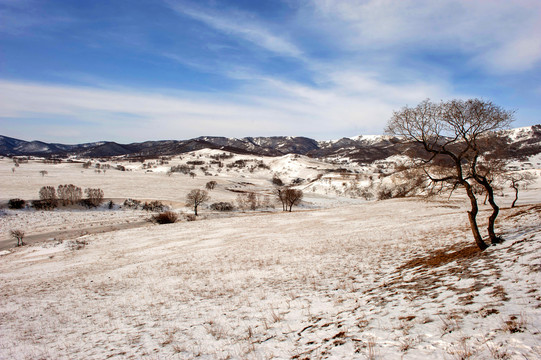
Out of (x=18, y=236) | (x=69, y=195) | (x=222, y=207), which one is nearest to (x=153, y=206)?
(x=222, y=207)

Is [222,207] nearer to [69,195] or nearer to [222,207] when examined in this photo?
[222,207]

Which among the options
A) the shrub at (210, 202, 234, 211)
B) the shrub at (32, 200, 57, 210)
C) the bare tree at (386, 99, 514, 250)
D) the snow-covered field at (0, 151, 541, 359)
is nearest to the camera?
the snow-covered field at (0, 151, 541, 359)

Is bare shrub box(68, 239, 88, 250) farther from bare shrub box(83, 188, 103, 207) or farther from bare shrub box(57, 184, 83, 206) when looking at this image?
bare shrub box(57, 184, 83, 206)

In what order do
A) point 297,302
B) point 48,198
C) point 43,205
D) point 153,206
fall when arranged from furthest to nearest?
Answer: point 48,198, point 153,206, point 43,205, point 297,302

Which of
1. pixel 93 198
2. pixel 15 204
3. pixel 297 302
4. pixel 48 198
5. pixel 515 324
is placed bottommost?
pixel 15 204

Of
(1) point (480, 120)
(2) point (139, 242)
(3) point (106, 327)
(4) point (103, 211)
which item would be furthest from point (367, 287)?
(4) point (103, 211)

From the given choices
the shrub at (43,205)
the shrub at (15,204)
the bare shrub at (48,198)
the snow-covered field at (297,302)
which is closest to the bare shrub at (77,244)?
the snow-covered field at (297,302)

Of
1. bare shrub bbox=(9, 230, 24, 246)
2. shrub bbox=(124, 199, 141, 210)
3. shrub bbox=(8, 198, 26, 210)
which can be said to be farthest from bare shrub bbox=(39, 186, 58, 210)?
bare shrub bbox=(9, 230, 24, 246)

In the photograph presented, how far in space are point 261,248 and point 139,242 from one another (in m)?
20.1

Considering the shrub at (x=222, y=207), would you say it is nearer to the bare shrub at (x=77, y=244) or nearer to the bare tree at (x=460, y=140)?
the bare shrub at (x=77, y=244)

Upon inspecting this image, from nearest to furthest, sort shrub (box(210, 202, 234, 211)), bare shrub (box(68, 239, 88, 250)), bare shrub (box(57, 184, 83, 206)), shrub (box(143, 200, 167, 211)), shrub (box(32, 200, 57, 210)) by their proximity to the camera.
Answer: bare shrub (box(68, 239, 88, 250)) → shrub (box(32, 200, 57, 210)) → shrub (box(143, 200, 167, 211)) → bare shrub (box(57, 184, 83, 206)) → shrub (box(210, 202, 234, 211))

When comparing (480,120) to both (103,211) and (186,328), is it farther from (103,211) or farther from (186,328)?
(103,211)

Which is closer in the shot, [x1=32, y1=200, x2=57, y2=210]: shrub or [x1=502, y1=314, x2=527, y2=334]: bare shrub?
[x1=502, y1=314, x2=527, y2=334]: bare shrub

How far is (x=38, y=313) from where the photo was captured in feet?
45.4
